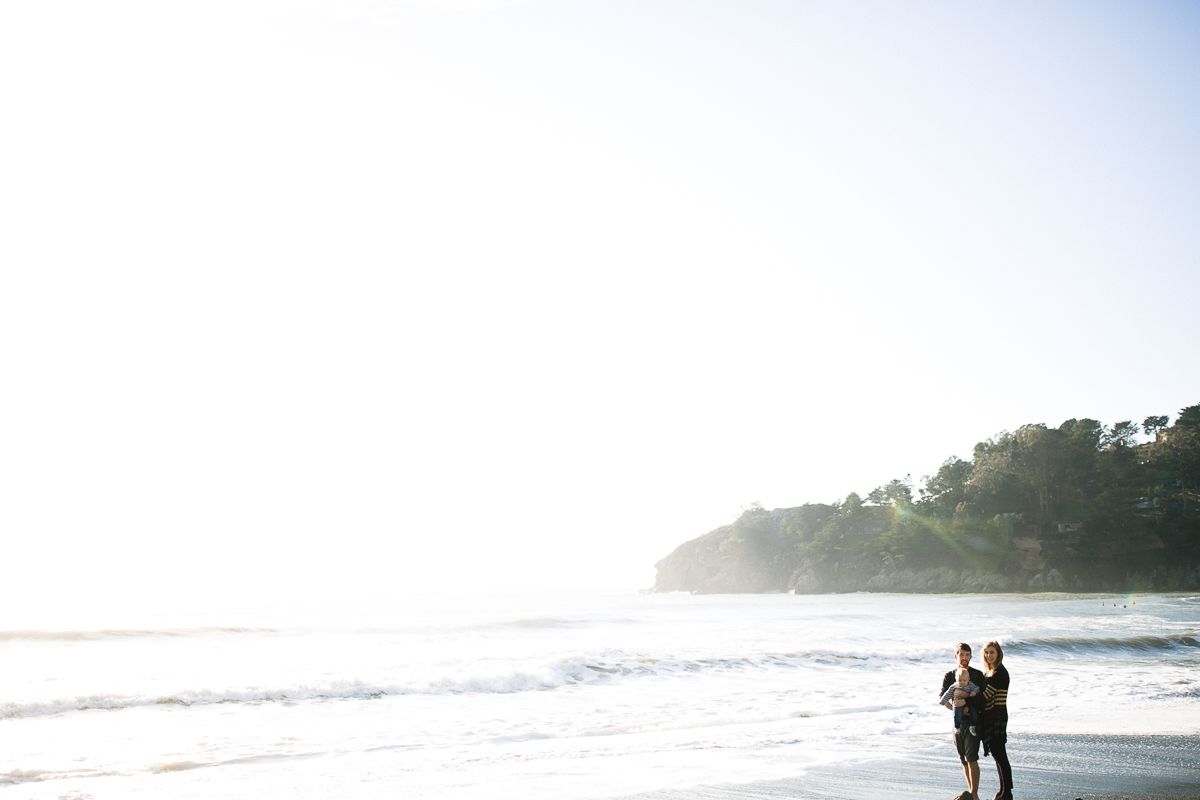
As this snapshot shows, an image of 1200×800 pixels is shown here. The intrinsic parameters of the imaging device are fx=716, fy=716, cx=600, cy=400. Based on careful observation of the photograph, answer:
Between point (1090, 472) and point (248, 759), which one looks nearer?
point (248, 759)

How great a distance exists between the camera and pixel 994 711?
6656mm

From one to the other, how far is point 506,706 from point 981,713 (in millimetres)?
9852

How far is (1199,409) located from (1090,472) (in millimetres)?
12595

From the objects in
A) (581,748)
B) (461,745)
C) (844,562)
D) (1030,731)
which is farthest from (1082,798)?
(844,562)

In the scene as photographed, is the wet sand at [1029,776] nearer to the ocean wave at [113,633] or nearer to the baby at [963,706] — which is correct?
the baby at [963,706]

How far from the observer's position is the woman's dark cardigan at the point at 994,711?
6645 millimetres

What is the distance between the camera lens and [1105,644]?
22359 millimetres

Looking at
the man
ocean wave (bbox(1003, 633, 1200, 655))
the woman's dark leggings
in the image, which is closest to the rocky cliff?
ocean wave (bbox(1003, 633, 1200, 655))

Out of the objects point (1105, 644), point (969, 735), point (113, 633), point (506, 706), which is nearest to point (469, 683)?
point (506, 706)

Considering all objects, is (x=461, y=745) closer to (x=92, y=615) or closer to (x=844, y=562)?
(x=92, y=615)

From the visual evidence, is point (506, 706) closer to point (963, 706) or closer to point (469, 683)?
point (469, 683)

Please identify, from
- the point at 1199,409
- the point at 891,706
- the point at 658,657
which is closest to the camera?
the point at 891,706

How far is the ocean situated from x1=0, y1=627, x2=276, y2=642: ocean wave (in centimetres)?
13

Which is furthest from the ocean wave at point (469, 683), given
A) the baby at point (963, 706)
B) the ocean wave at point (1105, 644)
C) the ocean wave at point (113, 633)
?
the ocean wave at point (113, 633)
